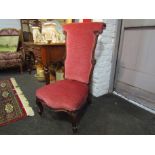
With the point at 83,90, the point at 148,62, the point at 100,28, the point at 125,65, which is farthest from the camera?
the point at 125,65

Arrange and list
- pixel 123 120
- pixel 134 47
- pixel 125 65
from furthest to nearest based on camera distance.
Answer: pixel 125 65 < pixel 134 47 < pixel 123 120

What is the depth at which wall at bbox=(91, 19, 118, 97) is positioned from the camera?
1.83 metres

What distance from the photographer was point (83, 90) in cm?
142

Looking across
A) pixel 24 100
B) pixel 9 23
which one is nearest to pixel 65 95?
pixel 24 100

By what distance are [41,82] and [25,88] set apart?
36 cm

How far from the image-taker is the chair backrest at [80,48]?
1.39 m

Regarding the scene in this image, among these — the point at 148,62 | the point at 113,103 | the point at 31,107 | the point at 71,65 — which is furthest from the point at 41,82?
the point at 148,62

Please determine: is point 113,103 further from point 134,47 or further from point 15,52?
point 15,52

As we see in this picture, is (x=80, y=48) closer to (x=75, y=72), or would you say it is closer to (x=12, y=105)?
(x=75, y=72)

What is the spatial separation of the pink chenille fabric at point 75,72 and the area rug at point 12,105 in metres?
0.40

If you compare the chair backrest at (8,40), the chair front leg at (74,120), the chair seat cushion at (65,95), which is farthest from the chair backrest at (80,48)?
the chair backrest at (8,40)

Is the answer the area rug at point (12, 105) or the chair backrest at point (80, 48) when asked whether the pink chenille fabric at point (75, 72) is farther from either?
the area rug at point (12, 105)

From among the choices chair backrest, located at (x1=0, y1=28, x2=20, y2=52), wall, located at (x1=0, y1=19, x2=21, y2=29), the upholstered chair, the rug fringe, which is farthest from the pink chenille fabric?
wall, located at (x1=0, y1=19, x2=21, y2=29)

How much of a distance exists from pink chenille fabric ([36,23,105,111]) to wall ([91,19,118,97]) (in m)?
0.45
